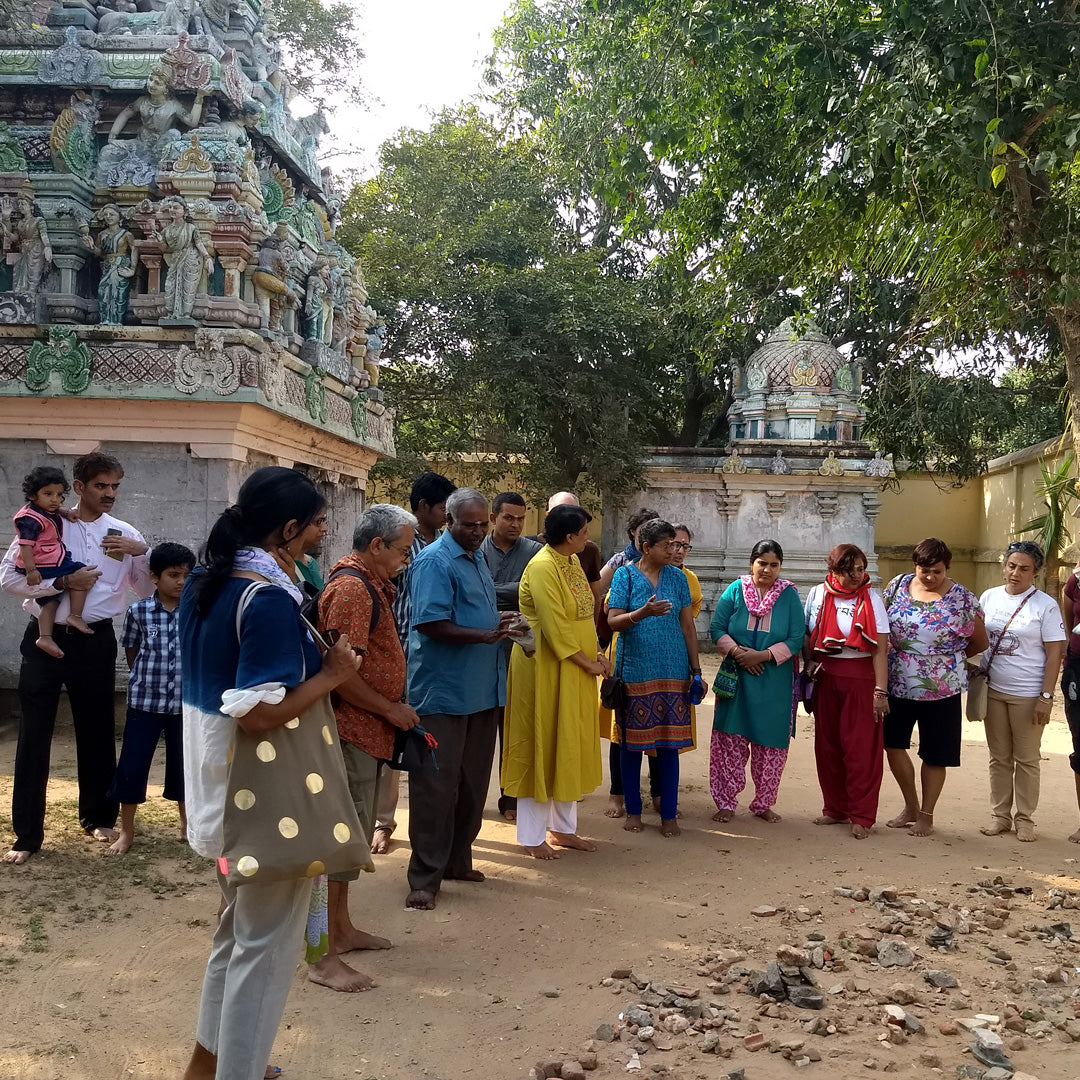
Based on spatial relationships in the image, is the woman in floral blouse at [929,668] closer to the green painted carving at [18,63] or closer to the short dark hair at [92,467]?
the short dark hair at [92,467]

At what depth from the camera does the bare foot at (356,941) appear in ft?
12.1

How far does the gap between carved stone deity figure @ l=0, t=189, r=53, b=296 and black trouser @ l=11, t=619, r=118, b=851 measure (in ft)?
11.9

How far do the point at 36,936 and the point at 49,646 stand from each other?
1.41 metres

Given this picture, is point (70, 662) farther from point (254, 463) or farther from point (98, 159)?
point (98, 159)

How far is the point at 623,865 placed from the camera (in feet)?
16.3

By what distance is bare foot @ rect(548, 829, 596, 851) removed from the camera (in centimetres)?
519

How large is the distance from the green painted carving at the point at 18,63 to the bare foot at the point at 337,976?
7.20m

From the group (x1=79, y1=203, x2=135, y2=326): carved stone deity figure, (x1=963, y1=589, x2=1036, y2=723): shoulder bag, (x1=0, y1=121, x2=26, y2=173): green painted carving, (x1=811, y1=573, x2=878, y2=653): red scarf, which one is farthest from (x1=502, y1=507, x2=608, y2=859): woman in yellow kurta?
(x1=0, y1=121, x2=26, y2=173): green painted carving

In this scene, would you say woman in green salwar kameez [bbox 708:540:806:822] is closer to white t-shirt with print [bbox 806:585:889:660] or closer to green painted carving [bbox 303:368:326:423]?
white t-shirt with print [bbox 806:585:889:660]

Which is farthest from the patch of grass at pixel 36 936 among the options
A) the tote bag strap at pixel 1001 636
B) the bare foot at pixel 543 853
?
the tote bag strap at pixel 1001 636

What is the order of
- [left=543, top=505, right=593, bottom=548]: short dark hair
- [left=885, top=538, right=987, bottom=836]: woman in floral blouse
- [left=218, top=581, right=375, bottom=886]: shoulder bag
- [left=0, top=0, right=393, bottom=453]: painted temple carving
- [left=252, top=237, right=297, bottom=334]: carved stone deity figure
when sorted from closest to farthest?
[left=218, top=581, right=375, bottom=886]: shoulder bag, [left=543, top=505, right=593, bottom=548]: short dark hair, [left=885, top=538, right=987, bottom=836]: woman in floral blouse, [left=0, top=0, right=393, bottom=453]: painted temple carving, [left=252, top=237, right=297, bottom=334]: carved stone deity figure

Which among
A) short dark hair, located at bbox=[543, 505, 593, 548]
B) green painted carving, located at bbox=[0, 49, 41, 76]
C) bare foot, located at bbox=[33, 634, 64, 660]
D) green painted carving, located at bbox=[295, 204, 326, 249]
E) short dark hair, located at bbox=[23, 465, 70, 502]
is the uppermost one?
green painted carving, located at bbox=[0, 49, 41, 76]

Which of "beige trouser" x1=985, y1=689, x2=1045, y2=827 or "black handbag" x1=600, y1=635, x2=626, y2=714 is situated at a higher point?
"black handbag" x1=600, y1=635, x2=626, y2=714

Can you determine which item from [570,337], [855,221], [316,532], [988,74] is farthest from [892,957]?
[570,337]
